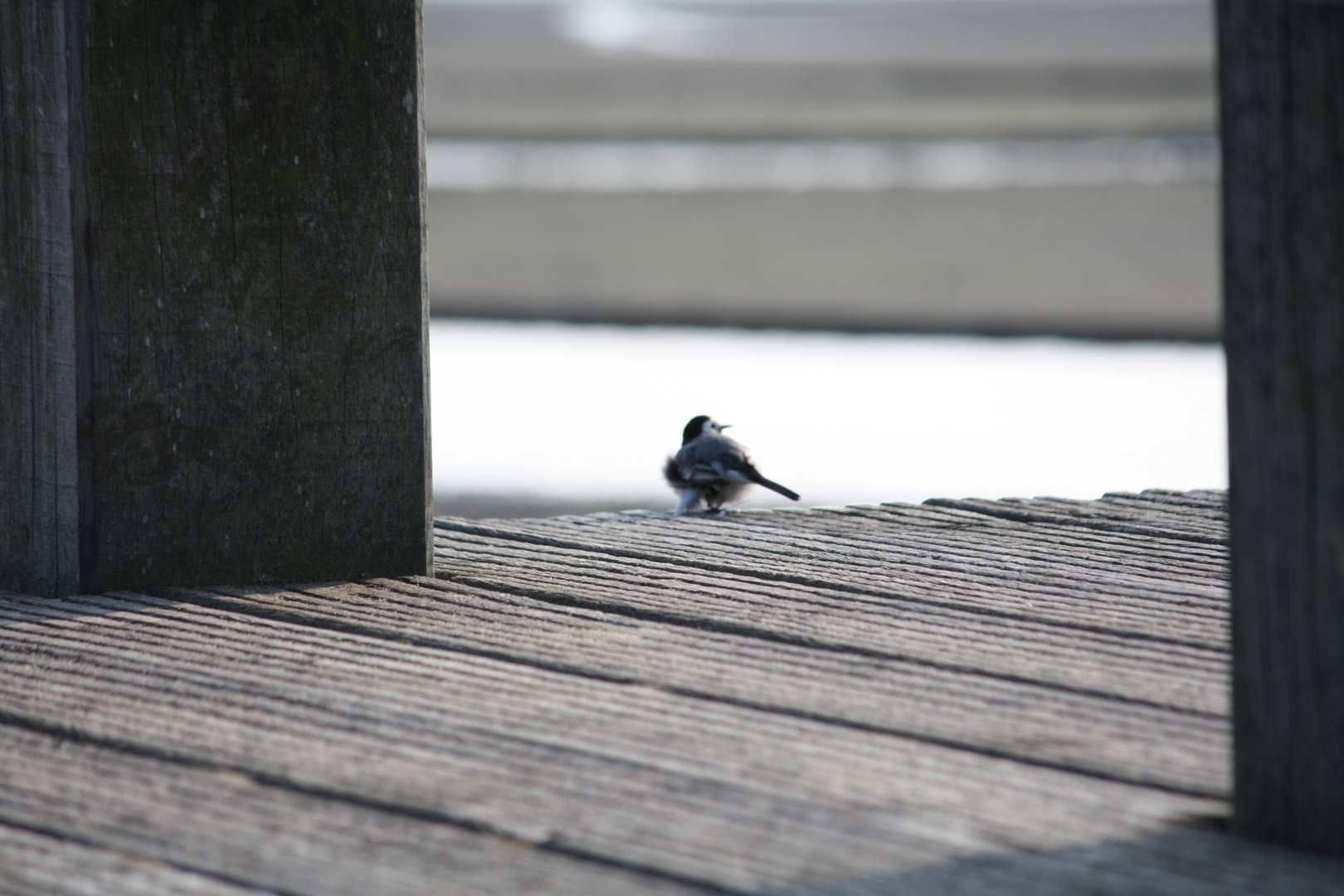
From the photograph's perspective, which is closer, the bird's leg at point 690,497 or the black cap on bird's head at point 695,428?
the bird's leg at point 690,497

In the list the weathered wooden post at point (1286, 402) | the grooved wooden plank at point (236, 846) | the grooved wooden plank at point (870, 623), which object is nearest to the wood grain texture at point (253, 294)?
the grooved wooden plank at point (870, 623)

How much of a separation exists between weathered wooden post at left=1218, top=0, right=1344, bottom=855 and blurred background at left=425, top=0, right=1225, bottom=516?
26.7 ft

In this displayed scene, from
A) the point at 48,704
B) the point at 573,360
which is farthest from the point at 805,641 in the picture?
the point at 573,360

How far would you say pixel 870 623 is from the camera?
10.3 feet

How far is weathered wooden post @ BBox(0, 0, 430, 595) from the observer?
11.1 ft

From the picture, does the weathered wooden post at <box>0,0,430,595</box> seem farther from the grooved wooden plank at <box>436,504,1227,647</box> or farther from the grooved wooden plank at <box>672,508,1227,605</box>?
the grooved wooden plank at <box>672,508,1227,605</box>

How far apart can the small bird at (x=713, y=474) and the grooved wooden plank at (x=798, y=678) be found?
2975 mm

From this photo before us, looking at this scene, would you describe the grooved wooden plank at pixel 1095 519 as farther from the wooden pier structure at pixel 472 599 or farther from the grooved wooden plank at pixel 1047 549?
the grooved wooden plank at pixel 1047 549

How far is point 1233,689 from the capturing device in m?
2.04

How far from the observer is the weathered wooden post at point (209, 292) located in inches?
133

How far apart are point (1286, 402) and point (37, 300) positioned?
2418mm

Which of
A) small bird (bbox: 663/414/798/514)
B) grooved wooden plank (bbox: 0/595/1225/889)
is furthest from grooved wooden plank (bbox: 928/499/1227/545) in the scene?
grooved wooden plank (bbox: 0/595/1225/889)

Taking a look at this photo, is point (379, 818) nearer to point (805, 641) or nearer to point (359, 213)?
point (805, 641)

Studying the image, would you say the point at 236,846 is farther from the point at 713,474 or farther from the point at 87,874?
the point at 713,474
